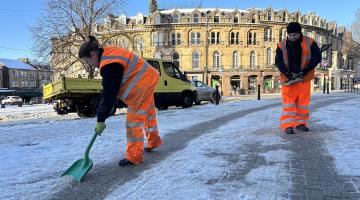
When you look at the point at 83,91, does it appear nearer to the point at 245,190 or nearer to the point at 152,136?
the point at 152,136

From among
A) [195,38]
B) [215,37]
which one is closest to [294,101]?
[195,38]

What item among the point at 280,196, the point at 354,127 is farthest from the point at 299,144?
the point at 280,196

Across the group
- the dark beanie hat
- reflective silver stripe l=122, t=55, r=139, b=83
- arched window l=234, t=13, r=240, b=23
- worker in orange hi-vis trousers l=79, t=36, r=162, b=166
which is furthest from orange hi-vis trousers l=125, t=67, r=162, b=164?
arched window l=234, t=13, r=240, b=23

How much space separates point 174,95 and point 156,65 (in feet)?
5.23

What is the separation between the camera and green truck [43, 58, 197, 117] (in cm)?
1480

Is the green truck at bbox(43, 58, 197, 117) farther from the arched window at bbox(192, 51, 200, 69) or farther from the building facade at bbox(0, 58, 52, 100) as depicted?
the building facade at bbox(0, 58, 52, 100)

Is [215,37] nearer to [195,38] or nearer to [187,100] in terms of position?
[195,38]

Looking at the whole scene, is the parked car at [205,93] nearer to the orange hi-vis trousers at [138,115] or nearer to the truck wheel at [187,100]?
the truck wheel at [187,100]

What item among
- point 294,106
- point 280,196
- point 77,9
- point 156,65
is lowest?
point 280,196

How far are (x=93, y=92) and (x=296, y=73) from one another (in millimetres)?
9982

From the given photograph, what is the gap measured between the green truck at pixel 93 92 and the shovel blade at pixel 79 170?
898 cm

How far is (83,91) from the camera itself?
15.1 meters

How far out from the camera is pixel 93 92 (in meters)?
15.4

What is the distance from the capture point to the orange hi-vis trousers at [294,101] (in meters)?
6.95
